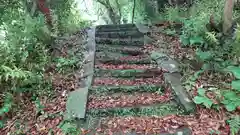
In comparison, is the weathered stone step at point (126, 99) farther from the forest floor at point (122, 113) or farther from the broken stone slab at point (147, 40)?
the broken stone slab at point (147, 40)

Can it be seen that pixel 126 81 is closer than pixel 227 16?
Yes

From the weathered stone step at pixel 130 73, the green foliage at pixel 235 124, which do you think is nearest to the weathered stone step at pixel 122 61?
the weathered stone step at pixel 130 73

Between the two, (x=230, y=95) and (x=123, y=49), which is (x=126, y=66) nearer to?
(x=123, y=49)

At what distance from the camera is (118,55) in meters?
5.98

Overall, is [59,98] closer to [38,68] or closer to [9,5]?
[38,68]

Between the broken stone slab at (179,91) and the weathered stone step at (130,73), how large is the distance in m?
0.35

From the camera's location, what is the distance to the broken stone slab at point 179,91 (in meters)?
3.78

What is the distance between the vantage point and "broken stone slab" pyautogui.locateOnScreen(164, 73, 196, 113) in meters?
3.78

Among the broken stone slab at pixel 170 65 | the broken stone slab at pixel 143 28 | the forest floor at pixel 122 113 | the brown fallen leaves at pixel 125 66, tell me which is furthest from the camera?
the broken stone slab at pixel 143 28

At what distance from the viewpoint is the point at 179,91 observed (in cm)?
415

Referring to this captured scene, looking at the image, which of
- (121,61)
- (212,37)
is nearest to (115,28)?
(121,61)

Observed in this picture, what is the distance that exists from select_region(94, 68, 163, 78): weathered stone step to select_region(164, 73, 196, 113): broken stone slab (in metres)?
0.35

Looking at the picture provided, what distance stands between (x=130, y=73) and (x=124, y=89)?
608mm

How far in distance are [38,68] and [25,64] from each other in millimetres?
275
